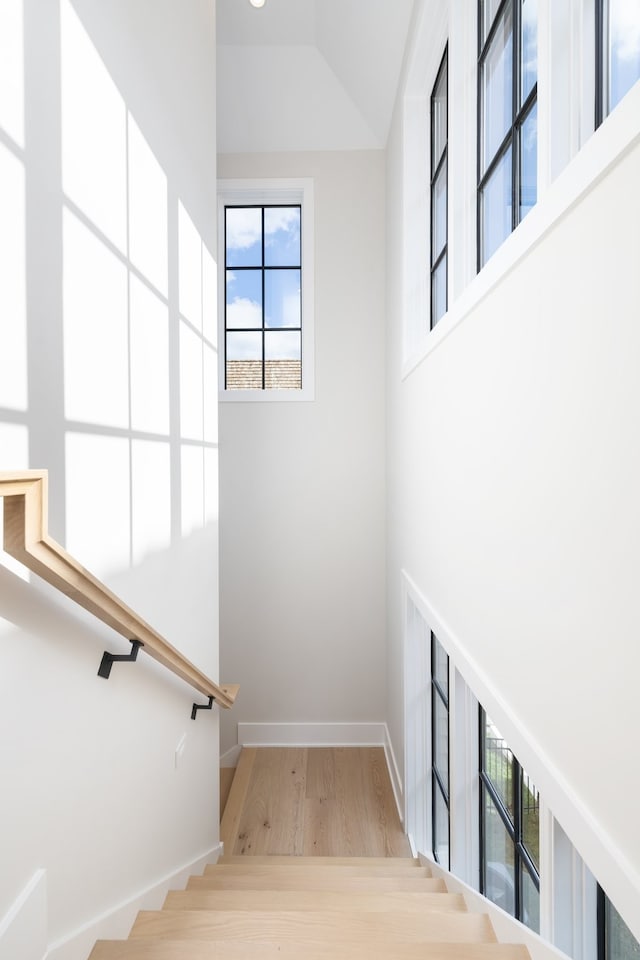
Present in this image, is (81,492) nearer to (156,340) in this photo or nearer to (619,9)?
(156,340)

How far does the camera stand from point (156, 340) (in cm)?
189

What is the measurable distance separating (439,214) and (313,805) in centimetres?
318

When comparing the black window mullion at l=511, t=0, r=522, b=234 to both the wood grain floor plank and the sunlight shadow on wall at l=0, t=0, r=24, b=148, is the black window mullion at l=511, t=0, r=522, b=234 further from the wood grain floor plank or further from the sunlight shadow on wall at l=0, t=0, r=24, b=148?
the wood grain floor plank

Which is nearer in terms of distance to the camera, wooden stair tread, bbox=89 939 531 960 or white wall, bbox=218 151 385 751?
wooden stair tread, bbox=89 939 531 960

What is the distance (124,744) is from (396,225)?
2849mm

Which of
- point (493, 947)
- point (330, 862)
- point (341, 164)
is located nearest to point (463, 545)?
point (493, 947)

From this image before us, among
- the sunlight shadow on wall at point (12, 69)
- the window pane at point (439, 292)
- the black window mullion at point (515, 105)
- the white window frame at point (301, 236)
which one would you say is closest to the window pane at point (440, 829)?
the window pane at point (439, 292)

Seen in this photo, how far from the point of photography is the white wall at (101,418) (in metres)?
1.15

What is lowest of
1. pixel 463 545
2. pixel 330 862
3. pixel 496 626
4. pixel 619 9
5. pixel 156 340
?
pixel 330 862

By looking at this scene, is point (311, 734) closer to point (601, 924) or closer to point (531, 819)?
point (531, 819)

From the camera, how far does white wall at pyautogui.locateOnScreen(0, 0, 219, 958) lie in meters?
1.15

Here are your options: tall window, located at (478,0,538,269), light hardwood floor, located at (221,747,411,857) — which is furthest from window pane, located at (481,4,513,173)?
light hardwood floor, located at (221,747,411,857)

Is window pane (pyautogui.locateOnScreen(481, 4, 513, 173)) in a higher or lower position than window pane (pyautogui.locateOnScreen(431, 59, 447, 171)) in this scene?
lower

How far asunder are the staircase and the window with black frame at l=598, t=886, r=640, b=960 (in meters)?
0.30
